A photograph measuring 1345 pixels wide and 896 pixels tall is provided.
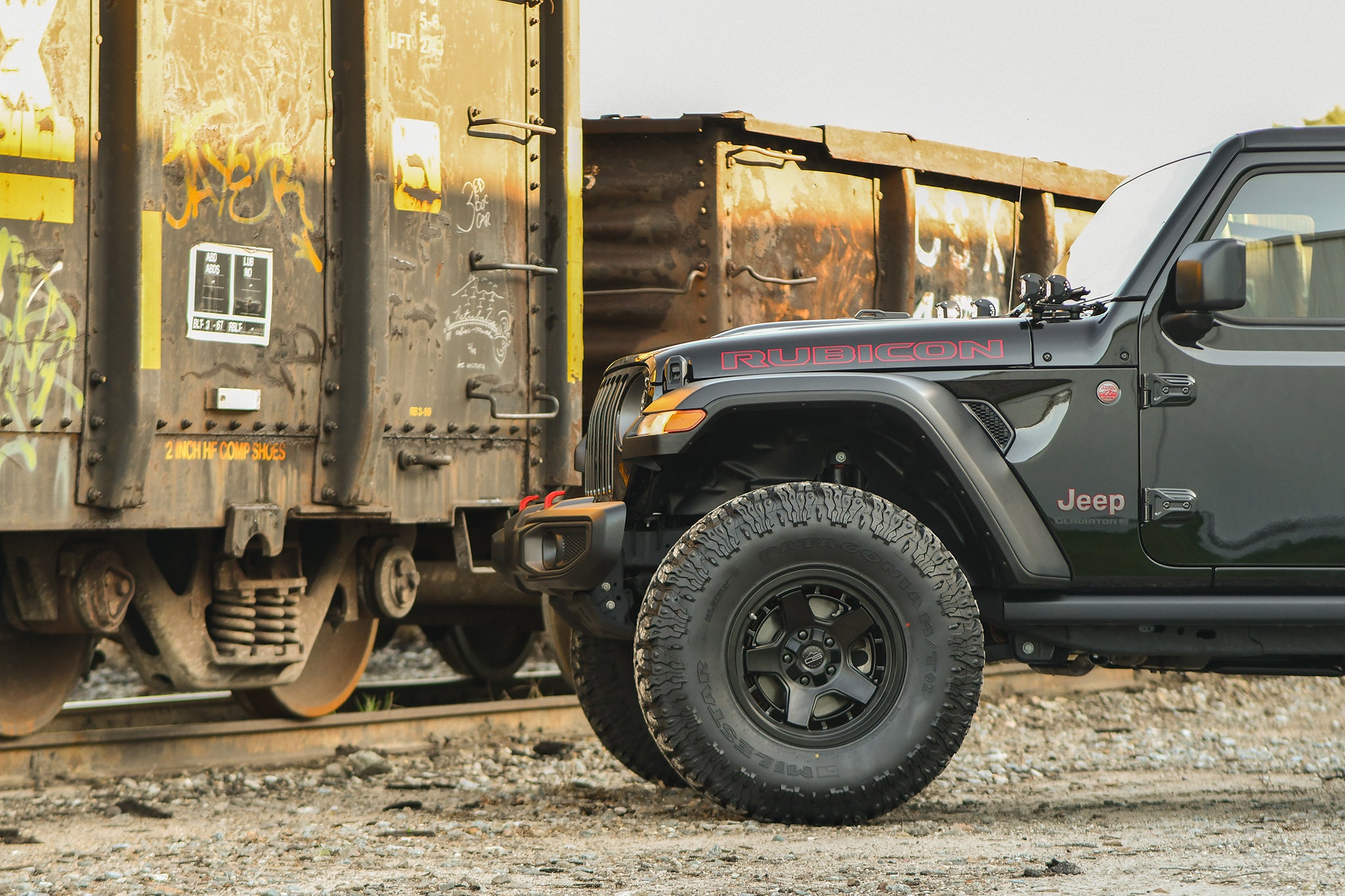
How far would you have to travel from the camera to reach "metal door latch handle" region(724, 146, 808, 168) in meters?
7.96

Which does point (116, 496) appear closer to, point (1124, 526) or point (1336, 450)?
point (1124, 526)

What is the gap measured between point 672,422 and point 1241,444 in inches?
68.5

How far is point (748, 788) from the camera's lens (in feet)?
15.2

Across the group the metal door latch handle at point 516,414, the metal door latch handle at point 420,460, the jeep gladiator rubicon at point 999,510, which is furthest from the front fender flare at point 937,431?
the metal door latch handle at point 516,414

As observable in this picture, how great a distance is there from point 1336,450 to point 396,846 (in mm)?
3041

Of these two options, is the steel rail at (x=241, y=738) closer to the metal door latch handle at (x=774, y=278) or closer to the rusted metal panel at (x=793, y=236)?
the rusted metal panel at (x=793, y=236)

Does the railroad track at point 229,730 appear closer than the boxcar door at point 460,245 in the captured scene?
Yes

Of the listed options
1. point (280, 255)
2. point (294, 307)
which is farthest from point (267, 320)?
point (280, 255)

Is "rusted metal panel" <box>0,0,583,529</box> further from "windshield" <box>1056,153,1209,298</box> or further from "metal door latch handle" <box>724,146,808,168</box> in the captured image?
"windshield" <box>1056,153,1209,298</box>

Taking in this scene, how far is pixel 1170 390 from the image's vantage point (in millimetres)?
4820

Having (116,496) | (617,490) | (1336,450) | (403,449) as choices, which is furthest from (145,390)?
(1336,450)

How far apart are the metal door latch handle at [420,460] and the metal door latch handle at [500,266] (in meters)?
0.82

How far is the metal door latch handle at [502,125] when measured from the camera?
6648 millimetres

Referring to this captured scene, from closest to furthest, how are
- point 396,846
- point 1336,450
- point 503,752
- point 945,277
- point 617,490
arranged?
point 396,846 → point 1336,450 → point 617,490 → point 503,752 → point 945,277
